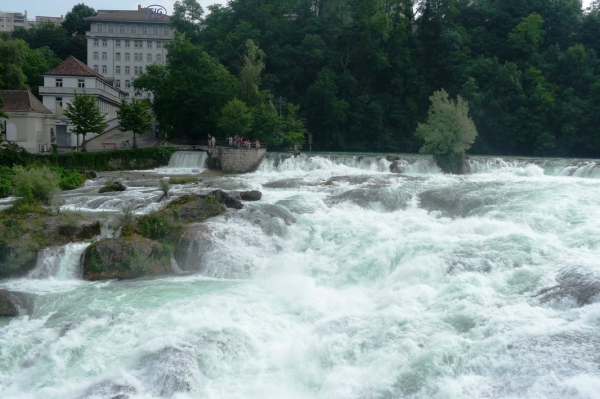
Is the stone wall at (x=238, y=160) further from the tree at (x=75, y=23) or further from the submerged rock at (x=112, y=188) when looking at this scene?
the tree at (x=75, y=23)

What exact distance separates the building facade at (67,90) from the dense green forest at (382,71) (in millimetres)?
2976

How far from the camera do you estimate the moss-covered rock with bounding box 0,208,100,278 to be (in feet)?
65.9

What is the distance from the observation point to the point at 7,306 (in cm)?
1694

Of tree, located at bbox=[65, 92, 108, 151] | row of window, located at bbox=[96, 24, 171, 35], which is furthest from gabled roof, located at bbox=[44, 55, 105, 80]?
row of window, located at bbox=[96, 24, 171, 35]

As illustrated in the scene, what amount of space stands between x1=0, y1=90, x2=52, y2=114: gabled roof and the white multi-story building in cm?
3889

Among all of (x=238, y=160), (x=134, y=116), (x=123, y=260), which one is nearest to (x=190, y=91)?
(x=134, y=116)

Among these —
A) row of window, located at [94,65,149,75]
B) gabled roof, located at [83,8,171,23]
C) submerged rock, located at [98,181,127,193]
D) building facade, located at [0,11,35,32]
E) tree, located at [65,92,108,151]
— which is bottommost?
submerged rock, located at [98,181,127,193]

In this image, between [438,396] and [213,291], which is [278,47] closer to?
[213,291]

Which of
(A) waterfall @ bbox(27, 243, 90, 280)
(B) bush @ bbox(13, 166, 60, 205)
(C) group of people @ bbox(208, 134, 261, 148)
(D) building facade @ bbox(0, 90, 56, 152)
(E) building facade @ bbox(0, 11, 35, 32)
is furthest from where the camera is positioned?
(E) building facade @ bbox(0, 11, 35, 32)

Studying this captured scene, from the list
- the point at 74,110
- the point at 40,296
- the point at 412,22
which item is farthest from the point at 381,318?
the point at 412,22

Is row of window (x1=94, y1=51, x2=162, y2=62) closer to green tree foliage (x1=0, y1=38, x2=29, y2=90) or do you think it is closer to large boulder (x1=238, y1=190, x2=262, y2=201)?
green tree foliage (x1=0, y1=38, x2=29, y2=90)

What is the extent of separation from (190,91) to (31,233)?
108 feet

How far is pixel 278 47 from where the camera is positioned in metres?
62.9

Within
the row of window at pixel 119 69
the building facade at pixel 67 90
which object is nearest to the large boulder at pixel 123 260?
the building facade at pixel 67 90
